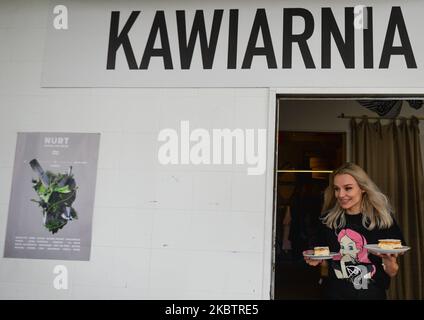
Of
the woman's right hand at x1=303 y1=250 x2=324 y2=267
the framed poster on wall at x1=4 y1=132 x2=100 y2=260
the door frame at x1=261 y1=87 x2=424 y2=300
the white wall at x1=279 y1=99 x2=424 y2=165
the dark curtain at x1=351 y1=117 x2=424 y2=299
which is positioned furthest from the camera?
the dark curtain at x1=351 y1=117 x2=424 y2=299

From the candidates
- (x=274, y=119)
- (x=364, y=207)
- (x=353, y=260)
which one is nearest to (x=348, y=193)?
(x=364, y=207)

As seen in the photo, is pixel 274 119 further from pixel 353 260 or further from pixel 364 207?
pixel 353 260

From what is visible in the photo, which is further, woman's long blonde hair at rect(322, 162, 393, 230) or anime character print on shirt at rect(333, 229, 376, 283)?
woman's long blonde hair at rect(322, 162, 393, 230)

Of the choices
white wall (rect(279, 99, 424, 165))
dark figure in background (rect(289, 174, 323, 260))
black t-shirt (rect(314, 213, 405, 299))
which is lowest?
black t-shirt (rect(314, 213, 405, 299))

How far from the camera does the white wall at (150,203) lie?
2078mm

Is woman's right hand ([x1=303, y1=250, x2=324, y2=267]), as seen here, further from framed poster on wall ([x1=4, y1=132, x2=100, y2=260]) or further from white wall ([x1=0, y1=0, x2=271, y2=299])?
framed poster on wall ([x1=4, y1=132, x2=100, y2=260])

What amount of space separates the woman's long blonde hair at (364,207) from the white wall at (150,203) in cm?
58

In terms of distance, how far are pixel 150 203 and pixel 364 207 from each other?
4.52ft

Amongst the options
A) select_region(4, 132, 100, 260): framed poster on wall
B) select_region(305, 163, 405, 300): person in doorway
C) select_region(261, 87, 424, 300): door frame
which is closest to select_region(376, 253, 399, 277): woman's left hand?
select_region(305, 163, 405, 300): person in doorway

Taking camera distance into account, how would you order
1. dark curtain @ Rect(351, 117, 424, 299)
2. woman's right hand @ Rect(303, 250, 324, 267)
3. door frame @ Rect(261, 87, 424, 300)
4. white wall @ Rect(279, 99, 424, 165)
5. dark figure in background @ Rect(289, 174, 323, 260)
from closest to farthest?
door frame @ Rect(261, 87, 424, 300)
woman's right hand @ Rect(303, 250, 324, 267)
dark figure in background @ Rect(289, 174, 323, 260)
white wall @ Rect(279, 99, 424, 165)
dark curtain @ Rect(351, 117, 424, 299)

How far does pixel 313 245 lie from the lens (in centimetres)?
236

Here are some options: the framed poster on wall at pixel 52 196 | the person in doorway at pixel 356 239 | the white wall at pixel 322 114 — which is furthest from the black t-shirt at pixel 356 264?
the framed poster on wall at pixel 52 196

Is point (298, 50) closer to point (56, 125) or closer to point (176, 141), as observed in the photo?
point (176, 141)

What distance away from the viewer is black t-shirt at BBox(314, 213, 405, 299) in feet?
7.18
